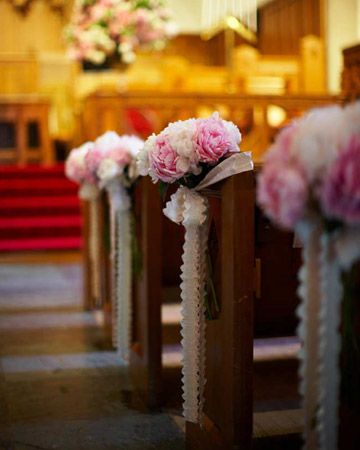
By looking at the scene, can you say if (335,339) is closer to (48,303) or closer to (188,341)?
(188,341)

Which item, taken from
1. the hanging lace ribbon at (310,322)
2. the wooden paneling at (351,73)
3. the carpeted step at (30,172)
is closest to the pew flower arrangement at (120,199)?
the wooden paneling at (351,73)

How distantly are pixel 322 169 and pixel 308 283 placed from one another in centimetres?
28

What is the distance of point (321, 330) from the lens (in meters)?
1.63

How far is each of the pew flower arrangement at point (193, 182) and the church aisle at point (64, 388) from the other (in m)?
0.37

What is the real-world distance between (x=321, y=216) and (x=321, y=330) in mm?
250

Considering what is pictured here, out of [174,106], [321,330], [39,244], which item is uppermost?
[174,106]

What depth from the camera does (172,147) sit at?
244 centimetres

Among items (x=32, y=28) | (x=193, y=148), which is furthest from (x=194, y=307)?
(x=32, y=28)

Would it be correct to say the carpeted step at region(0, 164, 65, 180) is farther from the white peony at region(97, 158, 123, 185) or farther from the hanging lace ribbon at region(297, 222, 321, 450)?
the hanging lace ribbon at region(297, 222, 321, 450)

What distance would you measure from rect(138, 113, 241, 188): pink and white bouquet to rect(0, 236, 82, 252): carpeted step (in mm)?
5592

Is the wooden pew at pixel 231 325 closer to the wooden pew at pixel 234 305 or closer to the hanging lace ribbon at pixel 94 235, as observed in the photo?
the wooden pew at pixel 234 305

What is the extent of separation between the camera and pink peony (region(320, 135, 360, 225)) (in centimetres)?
144

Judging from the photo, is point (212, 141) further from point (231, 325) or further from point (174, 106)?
point (174, 106)

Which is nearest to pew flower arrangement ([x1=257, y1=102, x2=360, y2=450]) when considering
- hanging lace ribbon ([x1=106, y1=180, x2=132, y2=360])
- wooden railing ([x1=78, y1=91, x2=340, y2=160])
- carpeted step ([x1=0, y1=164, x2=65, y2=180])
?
hanging lace ribbon ([x1=106, y1=180, x2=132, y2=360])
